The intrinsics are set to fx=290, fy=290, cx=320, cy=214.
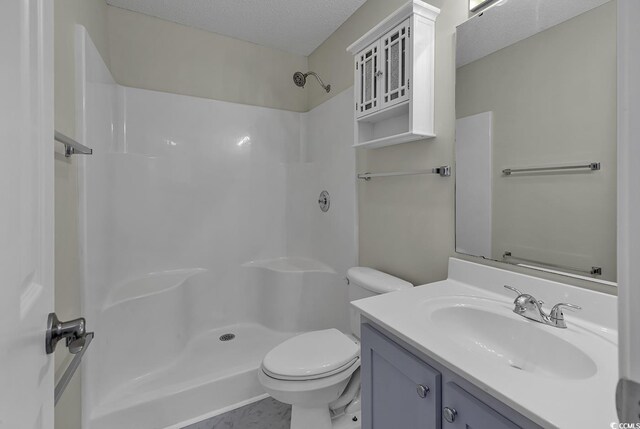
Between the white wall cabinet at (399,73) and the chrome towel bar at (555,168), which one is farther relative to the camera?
the white wall cabinet at (399,73)

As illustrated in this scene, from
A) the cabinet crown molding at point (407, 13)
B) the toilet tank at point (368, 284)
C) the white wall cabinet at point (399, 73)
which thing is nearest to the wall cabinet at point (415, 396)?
the toilet tank at point (368, 284)

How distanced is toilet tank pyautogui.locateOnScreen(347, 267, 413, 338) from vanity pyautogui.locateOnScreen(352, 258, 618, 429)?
24cm

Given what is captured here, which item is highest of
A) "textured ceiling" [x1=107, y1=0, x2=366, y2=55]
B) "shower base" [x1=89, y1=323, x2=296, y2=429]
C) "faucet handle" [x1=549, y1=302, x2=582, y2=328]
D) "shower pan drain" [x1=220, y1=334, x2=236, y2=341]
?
"textured ceiling" [x1=107, y1=0, x2=366, y2=55]

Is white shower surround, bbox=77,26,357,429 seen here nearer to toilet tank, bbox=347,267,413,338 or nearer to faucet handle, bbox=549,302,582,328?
toilet tank, bbox=347,267,413,338

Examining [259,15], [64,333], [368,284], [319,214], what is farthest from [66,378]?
[259,15]

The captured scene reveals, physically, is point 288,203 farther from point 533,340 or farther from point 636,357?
point 636,357

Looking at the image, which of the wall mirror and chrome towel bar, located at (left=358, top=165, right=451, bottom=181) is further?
chrome towel bar, located at (left=358, top=165, right=451, bottom=181)

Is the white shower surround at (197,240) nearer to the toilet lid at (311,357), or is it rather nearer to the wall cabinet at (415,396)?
the toilet lid at (311,357)

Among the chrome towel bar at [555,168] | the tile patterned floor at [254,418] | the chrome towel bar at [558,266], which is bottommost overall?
the tile patterned floor at [254,418]

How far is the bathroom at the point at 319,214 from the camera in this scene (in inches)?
20.1

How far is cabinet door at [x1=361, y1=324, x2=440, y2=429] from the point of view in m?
0.76

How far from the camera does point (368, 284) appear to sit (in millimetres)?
1499

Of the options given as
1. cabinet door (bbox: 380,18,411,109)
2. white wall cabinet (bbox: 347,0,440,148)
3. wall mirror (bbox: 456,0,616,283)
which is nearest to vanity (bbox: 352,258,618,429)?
wall mirror (bbox: 456,0,616,283)
